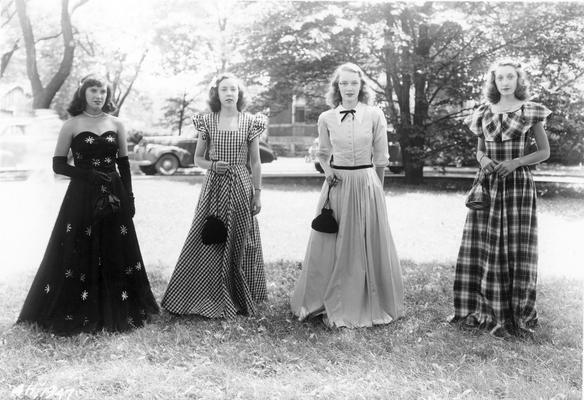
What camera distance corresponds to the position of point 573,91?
7.11 meters

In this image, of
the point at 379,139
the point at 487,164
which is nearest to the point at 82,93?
the point at 379,139

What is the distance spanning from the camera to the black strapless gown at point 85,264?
3748mm

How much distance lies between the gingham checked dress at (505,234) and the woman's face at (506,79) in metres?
0.14

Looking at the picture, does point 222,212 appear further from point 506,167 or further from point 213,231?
point 506,167

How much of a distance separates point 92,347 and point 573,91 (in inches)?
249

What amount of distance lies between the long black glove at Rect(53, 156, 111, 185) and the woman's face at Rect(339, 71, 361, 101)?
5.61 ft

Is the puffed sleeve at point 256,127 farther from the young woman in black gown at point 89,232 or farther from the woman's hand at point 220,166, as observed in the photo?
the young woman in black gown at point 89,232

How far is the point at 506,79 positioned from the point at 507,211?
2.81 ft

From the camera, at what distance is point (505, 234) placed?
3783mm

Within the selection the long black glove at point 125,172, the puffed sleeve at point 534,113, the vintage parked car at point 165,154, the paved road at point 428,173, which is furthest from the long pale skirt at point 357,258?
the vintage parked car at point 165,154

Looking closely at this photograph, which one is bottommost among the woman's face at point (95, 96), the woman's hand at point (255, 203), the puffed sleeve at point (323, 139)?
the woman's hand at point (255, 203)

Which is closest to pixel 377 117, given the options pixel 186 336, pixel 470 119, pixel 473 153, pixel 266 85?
pixel 470 119

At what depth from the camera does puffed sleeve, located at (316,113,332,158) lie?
4.06 meters

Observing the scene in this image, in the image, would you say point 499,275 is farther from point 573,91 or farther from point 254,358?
point 573,91
